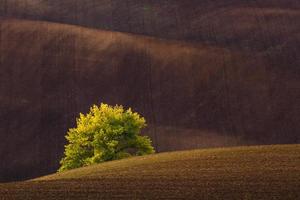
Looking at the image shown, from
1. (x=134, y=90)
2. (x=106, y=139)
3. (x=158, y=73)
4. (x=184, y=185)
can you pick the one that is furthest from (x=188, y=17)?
(x=184, y=185)

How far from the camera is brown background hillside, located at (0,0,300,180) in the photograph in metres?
91.7

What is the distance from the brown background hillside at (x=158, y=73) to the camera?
301 ft

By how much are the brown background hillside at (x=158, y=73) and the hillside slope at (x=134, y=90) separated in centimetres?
18

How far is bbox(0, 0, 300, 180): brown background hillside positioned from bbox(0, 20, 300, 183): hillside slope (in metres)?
0.18

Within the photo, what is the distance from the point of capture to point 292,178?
74.9 feet

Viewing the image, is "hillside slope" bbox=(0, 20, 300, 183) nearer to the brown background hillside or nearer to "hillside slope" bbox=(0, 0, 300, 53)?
the brown background hillside

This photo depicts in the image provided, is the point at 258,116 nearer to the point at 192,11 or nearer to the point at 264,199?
the point at 192,11

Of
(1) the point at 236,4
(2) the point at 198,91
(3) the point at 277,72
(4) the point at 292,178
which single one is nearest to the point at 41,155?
(2) the point at 198,91

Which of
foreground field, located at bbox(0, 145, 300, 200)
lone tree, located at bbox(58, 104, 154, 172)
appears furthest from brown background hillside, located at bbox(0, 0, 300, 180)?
foreground field, located at bbox(0, 145, 300, 200)

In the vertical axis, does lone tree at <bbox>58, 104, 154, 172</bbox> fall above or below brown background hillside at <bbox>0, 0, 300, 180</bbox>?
below

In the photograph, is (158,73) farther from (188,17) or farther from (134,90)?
(188,17)

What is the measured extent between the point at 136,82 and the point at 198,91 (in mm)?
11342

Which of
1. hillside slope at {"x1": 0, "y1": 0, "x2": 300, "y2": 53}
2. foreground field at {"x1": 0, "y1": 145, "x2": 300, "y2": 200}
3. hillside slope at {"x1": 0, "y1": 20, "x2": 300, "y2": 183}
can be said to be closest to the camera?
foreground field at {"x1": 0, "y1": 145, "x2": 300, "y2": 200}

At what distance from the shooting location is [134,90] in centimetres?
9988
